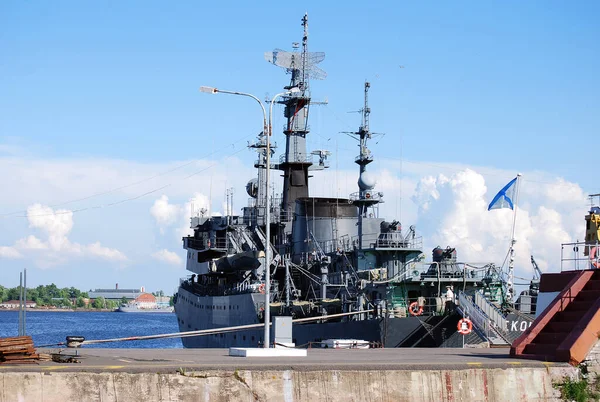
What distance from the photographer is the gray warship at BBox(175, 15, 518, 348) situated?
42969 mm

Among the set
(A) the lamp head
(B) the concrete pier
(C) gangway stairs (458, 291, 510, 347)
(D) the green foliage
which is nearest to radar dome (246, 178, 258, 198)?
(C) gangway stairs (458, 291, 510, 347)

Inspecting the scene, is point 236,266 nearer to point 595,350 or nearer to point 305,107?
point 305,107

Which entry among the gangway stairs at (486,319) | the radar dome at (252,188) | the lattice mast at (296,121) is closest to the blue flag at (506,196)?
the gangway stairs at (486,319)

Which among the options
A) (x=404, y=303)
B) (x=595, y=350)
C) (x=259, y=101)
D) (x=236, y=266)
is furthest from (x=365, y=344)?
(x=236, y=266)

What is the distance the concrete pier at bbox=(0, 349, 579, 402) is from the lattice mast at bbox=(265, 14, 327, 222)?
48782 mm

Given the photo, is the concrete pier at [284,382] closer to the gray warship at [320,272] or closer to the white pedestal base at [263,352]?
the white pedestal base at [263,352]

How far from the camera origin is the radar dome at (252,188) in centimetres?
7612

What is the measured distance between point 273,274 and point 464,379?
36.9 m

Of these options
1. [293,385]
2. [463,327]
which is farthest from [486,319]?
[293,385]

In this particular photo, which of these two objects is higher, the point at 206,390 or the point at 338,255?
Answer: the point at 338,255

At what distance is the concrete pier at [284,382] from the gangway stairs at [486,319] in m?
16.4

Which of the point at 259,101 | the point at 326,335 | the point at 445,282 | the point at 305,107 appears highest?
the point at 305,107

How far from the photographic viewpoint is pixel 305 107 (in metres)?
70.8

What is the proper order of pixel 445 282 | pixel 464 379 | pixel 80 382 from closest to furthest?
pixel 80 382 < pixel 464 379 < pixel 445 282
